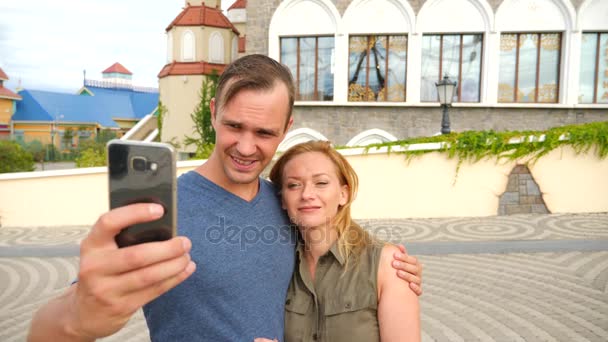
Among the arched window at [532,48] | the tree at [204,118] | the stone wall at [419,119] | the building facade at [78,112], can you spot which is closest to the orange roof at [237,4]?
the tree at [204,118]

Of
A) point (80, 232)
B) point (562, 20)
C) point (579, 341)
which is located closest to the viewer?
point (579, 341)

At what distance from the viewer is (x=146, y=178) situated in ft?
3.35

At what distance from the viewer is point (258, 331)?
1704mm

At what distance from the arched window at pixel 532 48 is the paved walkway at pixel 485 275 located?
8250mm

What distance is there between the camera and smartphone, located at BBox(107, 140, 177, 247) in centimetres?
101

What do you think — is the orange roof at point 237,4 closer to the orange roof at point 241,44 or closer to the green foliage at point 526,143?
the orange roof at point 241,44

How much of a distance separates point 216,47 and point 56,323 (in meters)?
20.5

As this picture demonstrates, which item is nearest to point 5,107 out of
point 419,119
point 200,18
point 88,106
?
point 88,106

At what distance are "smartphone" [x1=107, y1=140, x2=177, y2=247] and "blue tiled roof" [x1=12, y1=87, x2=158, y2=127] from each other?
195 ft

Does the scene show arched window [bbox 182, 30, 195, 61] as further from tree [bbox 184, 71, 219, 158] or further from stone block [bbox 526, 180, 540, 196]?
stone block [bbox 526, 180, 540, 196]

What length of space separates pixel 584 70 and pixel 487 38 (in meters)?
4.29

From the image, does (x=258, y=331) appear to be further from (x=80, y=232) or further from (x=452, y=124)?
(x=452, y=124)

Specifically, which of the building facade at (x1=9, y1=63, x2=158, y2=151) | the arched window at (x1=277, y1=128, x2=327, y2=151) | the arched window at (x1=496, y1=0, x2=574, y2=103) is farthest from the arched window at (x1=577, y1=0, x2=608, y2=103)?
the building facade at (x1=9, y1=63, x2=158, y2=151)

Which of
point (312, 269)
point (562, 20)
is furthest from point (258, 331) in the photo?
point (562, 20)
